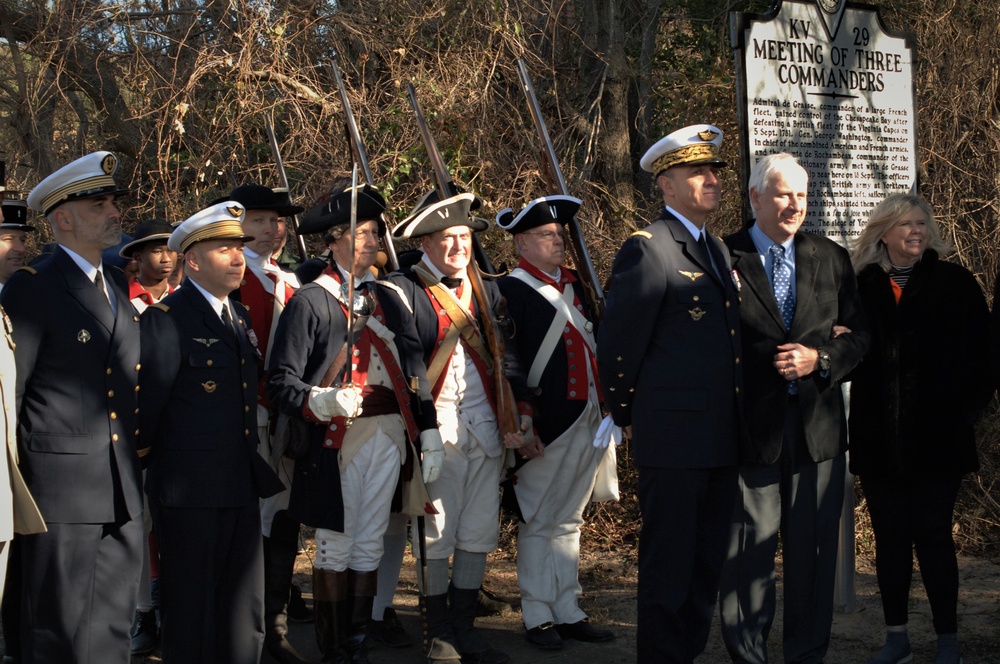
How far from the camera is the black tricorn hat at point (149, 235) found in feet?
19.2

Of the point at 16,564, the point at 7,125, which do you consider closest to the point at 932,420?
the point at 16,564

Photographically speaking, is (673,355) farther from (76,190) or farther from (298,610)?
(298,610)

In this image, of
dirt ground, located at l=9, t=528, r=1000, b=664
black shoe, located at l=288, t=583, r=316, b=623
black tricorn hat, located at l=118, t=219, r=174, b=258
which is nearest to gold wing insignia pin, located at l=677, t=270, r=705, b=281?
dirt ground, located at l=9, t=528, r=1000, b=664

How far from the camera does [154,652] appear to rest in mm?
A: 5668

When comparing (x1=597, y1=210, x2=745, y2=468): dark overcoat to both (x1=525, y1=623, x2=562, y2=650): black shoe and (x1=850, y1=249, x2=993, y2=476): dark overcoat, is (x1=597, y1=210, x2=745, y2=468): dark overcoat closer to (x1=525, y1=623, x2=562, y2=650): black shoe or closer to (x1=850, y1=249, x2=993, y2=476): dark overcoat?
(x1=850, y1=249, x2=993, y2=476): dark overcoat

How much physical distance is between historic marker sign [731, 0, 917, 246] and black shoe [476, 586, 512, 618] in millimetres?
2564

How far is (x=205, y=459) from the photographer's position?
4422mm

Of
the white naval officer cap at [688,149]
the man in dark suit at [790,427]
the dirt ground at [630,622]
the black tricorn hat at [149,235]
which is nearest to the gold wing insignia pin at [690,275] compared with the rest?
the man in dark suit at [790,427]

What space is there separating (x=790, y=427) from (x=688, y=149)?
121 centimetres

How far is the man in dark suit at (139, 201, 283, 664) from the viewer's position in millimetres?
4418

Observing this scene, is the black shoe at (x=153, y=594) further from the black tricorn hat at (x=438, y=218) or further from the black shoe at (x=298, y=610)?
the black tricorn hat at (x=438, y=218)

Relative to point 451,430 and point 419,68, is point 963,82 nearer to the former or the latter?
point 419,68

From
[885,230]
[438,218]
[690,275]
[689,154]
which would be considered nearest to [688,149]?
[689,154]

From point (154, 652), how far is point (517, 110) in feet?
15.9
